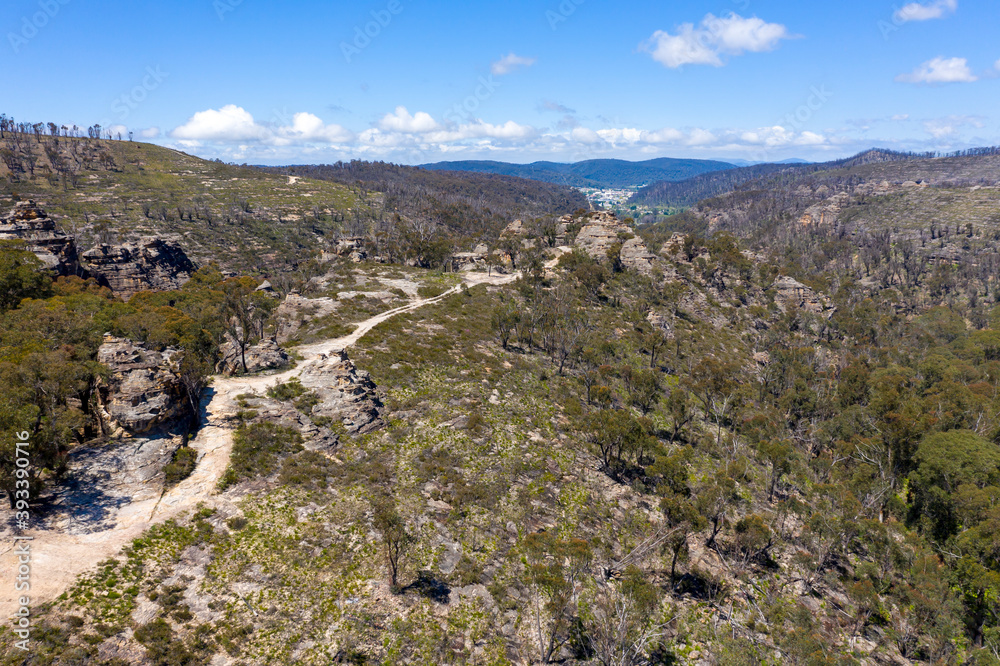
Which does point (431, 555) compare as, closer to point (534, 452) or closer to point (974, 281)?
point (534, 452)

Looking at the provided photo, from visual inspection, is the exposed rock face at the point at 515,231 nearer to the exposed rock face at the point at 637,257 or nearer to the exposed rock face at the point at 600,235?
the exposed rock face at the point at 600,235

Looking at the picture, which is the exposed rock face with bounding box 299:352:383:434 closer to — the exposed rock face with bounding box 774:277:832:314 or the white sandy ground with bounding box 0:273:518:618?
the white sandy ground with bounding box 0:273:518:618

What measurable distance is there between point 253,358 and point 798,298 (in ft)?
513

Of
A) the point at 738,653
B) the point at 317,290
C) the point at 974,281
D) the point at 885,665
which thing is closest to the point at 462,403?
the point at 738,653

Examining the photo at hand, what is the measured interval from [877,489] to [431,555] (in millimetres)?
55780

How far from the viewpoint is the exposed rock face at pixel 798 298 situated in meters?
139

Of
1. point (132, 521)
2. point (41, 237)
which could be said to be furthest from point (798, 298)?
point (41, 237)

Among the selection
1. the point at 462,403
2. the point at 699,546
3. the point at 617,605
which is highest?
the point at 462,403

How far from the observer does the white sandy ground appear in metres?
23.4

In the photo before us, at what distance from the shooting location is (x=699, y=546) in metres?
44.7

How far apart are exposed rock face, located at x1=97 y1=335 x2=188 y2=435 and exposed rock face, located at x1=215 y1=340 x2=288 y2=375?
1253 cm

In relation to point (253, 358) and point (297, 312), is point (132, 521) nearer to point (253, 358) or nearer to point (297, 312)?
point (253, 358)

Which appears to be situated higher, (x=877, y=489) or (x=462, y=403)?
(x=462, y=403)

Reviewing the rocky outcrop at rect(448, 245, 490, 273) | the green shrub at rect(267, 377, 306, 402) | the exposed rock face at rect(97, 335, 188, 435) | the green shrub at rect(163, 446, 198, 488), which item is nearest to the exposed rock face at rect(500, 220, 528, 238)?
the rocky outcrop at rect(448, 245, 490, 273)
